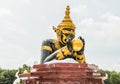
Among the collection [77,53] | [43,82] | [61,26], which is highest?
[61,26]

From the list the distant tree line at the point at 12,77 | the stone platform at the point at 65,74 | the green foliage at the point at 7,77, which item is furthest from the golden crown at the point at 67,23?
the green foliage at the point at 7,77

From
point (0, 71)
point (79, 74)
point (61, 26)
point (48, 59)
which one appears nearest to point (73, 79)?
point (79, 74)

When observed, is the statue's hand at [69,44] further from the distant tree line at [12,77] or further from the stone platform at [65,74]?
the distant tree line at [12,77]

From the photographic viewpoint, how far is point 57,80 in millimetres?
10641

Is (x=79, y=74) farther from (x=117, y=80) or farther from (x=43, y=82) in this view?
(x=117, y=80)

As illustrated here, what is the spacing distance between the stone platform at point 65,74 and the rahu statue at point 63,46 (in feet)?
3.10

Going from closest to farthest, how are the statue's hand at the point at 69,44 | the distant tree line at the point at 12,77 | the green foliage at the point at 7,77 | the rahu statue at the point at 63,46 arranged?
the statue's hand at the point at 69,44 < the rahu statue at the point at 63,46 < the distant tree line at the point at 12,77 < the green foliage at the point at 7,77

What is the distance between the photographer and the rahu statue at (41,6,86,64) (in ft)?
38.9

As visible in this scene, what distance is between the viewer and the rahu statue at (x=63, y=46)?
38.9 ft

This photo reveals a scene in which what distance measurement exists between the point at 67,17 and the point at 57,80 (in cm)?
290

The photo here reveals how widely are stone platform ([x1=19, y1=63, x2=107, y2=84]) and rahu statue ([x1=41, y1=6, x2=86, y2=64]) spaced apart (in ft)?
3.10

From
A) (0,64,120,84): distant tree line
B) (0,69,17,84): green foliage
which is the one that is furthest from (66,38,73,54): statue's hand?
(0,69,17,84): green foliage

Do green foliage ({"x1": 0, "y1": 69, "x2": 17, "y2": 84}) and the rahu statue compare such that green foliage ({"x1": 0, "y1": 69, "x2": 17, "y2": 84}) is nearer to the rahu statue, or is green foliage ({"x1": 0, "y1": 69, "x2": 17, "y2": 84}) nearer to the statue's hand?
the rahu statue

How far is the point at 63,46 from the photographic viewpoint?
12.7 m
